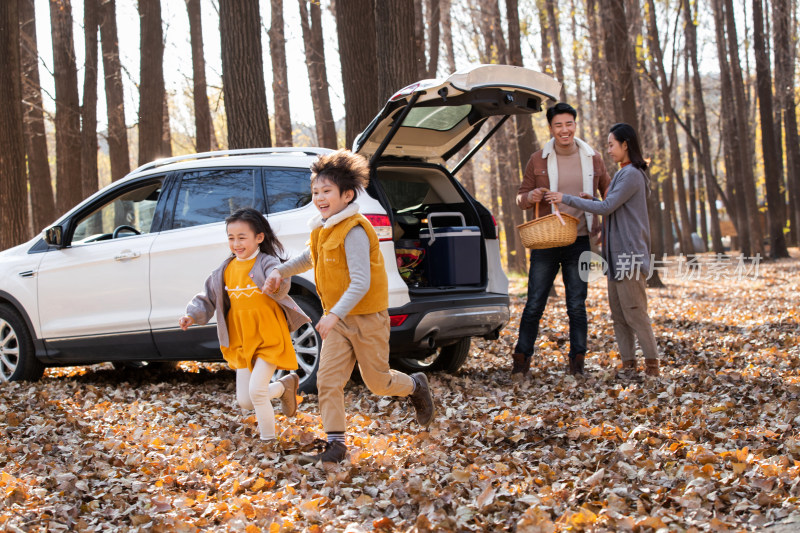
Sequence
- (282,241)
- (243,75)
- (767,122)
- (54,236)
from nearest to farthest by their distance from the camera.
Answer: (282,241), (54,236), (243,75), (767,122)

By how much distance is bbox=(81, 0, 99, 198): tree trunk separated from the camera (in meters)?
14.6

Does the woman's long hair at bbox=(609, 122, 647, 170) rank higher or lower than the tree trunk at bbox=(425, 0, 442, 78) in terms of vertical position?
lower

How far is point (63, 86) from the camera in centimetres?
1445

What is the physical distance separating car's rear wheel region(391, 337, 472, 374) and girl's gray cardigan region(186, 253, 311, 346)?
252cm

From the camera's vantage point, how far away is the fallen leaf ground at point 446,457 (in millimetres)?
3652

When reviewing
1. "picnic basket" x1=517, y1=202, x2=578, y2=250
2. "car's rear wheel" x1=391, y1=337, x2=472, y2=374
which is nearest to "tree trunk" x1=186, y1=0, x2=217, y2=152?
"car's rear wheel" x1=391, y1=337, x2=472, y2=374

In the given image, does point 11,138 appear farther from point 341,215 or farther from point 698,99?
point 698,99

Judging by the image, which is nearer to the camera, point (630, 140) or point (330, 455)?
point (330, 455)

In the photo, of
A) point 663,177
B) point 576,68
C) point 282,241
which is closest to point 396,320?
point 282,241

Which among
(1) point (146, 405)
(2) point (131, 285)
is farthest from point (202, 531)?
(2) point (131, 285)

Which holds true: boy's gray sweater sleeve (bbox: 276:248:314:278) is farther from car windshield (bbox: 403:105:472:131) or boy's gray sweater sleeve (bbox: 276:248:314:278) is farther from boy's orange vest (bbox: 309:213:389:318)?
car windshield (bbox: 403:105:472:131)

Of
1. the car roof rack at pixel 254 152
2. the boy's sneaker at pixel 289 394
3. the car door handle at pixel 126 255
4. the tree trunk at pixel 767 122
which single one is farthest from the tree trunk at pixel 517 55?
the tree trunk at pixel 767 122

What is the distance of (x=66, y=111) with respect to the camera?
14328 mm

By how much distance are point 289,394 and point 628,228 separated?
3181 millimetres
